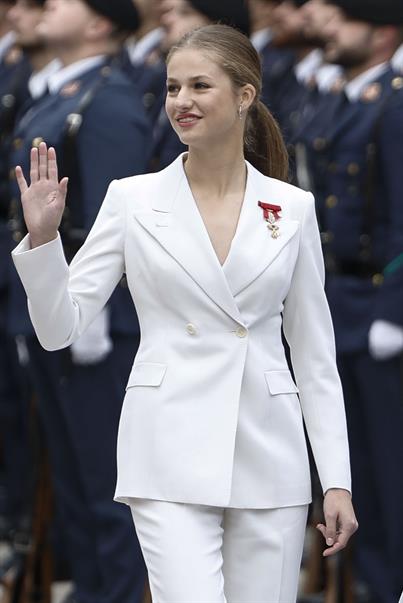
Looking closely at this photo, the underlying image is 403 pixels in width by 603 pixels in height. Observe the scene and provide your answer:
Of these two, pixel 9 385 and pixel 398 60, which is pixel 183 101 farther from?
pixel 9 385

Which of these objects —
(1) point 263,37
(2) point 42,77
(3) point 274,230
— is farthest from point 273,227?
(1) point 263,37

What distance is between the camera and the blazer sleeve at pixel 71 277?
152 inches

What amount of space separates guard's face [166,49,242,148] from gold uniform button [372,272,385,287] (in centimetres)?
234

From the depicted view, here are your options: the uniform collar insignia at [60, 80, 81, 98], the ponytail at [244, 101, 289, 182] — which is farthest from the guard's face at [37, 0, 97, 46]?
the ponytail at [244, 101, 289, 182]

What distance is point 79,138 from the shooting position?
6352mm

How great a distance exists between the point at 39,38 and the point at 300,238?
3.16 meters

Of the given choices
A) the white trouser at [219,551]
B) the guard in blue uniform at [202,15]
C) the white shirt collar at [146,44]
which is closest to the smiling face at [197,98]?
the white trouser at [219,551]

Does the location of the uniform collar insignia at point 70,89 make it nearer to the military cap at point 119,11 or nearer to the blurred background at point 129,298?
the blurred background at point 129,298

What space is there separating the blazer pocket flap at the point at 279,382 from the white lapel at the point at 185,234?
15 cm

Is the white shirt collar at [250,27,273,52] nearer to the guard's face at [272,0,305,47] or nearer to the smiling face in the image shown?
the guard's face at [272,0,305,47]

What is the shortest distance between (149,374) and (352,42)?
10.1 feet

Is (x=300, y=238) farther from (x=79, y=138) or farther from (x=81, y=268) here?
(x=79, y=138)

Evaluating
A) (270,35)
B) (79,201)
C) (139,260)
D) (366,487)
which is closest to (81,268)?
(139,260)

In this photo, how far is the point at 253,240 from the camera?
4.13 meters
